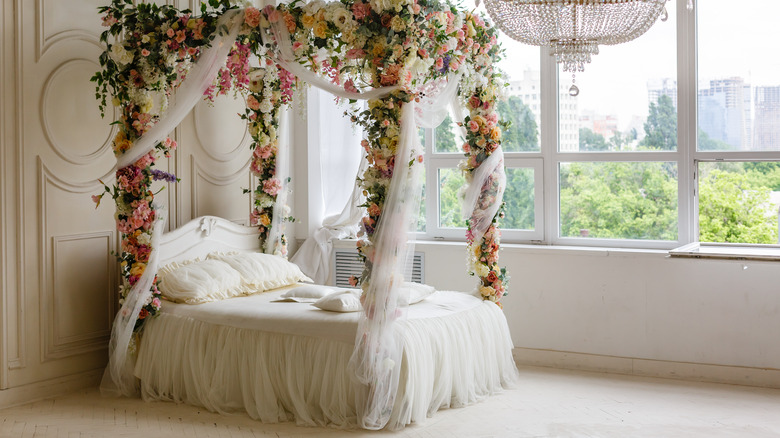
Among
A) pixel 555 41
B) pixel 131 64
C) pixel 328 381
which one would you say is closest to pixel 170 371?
pixel 328 381

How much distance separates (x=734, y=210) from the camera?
5.67 metres

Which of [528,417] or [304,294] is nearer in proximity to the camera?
[528,417]

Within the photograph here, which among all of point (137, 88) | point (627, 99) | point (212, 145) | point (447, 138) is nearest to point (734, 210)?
point (627, 99)

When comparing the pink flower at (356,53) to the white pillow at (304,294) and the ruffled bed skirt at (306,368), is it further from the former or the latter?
the white pillow at (304,294)

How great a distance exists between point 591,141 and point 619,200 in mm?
513

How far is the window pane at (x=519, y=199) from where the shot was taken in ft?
20.8

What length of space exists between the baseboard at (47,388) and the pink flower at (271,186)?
1757 millimetres

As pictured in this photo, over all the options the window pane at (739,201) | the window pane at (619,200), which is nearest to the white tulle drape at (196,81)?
the window pane at (619,200)

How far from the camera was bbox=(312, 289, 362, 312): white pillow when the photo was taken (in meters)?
4.70

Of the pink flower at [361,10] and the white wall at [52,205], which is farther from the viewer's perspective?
the white wall at [52,205]

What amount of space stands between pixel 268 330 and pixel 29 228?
1647 millimetres

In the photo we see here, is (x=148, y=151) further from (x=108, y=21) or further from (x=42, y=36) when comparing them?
(x=42, y=36)

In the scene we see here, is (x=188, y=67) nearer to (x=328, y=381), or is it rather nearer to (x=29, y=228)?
(x=29, y=228)

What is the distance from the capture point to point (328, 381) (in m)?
4.50
